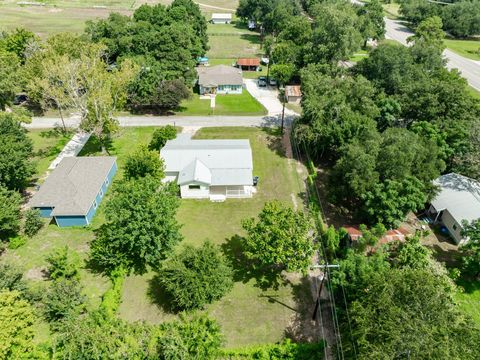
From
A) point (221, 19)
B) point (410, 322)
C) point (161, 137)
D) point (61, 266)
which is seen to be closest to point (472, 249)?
point (410, 322)

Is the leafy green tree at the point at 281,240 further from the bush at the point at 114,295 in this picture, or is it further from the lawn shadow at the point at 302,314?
the bush at the point at 114,295

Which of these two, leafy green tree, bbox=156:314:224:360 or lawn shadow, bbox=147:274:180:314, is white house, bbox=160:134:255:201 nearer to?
lawn shadow, bbox=147:274:180:314

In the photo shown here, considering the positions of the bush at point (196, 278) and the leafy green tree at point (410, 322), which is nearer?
the leafy green tree at point (410, 322)

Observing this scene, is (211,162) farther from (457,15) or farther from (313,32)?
(457,15)

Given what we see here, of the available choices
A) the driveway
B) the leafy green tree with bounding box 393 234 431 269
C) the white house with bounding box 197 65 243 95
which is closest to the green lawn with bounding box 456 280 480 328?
the leafy green tree with bounding box 393 234 431 269

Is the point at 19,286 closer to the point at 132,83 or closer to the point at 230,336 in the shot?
the point at 230,336

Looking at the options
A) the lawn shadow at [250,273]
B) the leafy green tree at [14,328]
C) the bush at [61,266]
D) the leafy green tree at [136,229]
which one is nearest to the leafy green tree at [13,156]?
the bush at [61,266]
